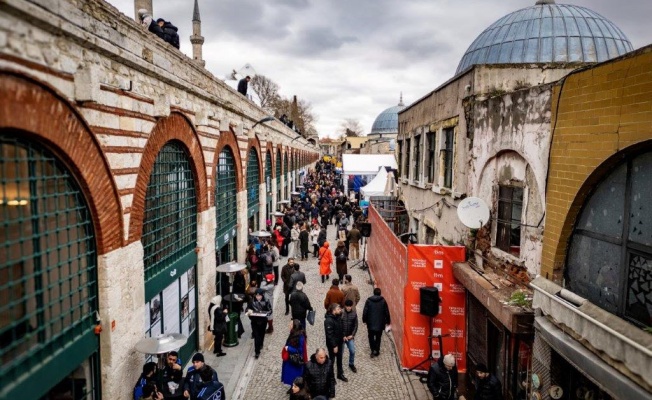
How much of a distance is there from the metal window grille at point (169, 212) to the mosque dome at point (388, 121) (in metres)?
54.8

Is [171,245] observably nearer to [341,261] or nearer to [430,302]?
[430,302]

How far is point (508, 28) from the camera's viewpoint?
43.4ft

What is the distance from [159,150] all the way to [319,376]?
4.60m

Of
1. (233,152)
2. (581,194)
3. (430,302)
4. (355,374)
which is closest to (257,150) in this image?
(233,152)

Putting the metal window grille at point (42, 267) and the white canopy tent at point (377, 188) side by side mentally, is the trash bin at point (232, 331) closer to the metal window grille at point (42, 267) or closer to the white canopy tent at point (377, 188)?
the metal window grille at point (42, 267)

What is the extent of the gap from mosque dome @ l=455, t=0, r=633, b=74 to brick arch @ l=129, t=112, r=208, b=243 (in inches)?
339

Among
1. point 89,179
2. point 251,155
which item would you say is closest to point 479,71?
point 89,179

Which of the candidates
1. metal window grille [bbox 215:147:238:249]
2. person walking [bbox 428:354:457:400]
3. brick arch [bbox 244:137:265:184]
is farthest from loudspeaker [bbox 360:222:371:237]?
person walking [bbox 428:354:457:400]

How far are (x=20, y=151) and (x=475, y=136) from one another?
7.80 meters

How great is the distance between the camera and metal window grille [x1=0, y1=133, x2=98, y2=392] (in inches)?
159

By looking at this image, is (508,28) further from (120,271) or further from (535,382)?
(120,271)

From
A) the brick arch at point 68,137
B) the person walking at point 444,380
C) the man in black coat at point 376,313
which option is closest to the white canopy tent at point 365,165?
the man in black coat at point 376,313

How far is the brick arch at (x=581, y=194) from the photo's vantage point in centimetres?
464

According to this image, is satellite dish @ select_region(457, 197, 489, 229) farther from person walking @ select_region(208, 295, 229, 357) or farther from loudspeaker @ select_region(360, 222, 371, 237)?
loudspeaker @ select_region(360, 222, 371, 237)
